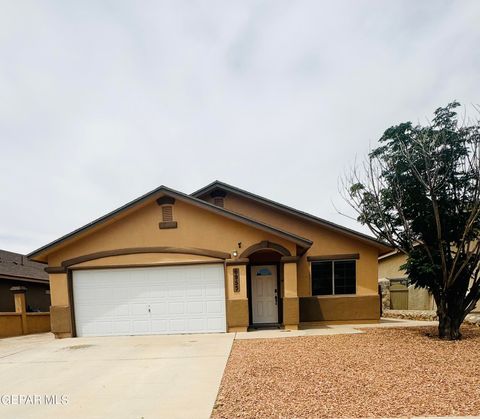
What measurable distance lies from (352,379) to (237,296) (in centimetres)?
544

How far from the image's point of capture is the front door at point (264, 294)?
11.5 metres

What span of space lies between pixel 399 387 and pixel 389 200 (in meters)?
5.74

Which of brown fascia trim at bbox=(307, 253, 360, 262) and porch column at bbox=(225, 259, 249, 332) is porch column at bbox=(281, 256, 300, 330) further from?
brown fascia trim at bbox=(307, 253, 360, 262)

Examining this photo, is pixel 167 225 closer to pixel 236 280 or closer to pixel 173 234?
pixel 173 234

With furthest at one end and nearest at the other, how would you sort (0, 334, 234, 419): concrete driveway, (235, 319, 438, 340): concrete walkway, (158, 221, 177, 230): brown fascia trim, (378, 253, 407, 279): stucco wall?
(378, 253, 407, 279): stucco wall, (158, 221, 177, 230): brown fascia trim, (235, 319, 438, 340): concrete walkway, (0, 334, 234, 419): concrete driveway

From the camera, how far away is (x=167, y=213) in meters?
10.9

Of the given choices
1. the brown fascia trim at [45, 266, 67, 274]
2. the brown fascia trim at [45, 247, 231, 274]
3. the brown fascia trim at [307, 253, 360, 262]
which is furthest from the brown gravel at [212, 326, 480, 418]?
the brown fascia trim at [45, 266, 67, 274]

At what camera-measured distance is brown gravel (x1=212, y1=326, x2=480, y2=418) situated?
13.6 ft

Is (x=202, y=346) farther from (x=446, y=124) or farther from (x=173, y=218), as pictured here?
(x=446, y=124)

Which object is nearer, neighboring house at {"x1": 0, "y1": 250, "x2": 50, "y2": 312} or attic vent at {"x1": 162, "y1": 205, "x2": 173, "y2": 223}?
attic vent at {"x1": 162, "y1": 205, "x2": 173, "y2": 223}

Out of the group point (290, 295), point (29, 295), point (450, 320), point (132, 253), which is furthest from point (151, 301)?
point (29, 295)

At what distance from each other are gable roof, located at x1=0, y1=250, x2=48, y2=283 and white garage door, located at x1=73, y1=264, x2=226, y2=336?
29.2ft

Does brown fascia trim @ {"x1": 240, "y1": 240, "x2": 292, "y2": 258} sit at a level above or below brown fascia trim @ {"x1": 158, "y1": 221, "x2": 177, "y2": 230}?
below

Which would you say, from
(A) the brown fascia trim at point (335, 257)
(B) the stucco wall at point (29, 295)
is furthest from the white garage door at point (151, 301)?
(B) the stucco wall at point (29, 295)
